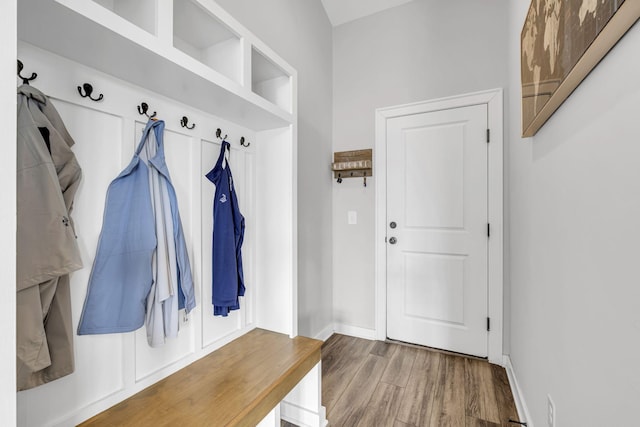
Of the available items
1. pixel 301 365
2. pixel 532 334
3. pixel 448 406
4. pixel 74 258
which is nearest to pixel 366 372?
pixel 448 406

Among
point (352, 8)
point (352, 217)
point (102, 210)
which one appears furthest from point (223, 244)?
point (352, 8)

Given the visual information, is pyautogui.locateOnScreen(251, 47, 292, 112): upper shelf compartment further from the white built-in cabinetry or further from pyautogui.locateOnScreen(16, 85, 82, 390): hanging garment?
pyautogui.locateOnScreen(16, 85, 82, 390): hanging garment

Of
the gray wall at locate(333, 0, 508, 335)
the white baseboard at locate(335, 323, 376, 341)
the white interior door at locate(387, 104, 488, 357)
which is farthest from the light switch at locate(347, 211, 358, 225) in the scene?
the white baseboard at locate(335, 323, 376, 341)

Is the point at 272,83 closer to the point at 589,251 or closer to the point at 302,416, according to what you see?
the point at 589,251

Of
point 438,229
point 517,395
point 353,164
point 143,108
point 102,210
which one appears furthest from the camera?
point 353,164

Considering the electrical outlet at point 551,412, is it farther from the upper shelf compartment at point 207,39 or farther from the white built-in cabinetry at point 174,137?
the upper shelf compartment at point 207,39

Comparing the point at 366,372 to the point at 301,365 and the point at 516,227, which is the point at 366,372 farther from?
the point at 516,227

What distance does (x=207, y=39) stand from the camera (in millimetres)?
1384

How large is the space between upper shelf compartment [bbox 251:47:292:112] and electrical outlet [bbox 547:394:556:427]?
1.78 meters

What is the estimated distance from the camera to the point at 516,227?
72.6 inches

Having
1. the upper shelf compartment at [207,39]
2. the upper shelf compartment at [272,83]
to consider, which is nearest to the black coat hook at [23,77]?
the upper shelf compartment at [207,39]

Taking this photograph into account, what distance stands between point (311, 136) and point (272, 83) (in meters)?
0.77

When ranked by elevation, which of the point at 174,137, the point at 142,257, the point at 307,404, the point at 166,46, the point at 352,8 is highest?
the point at 352,8

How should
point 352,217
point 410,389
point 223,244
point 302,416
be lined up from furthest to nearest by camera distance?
point 352,217 < point 410,389 < point 302,416 < point 223,244
